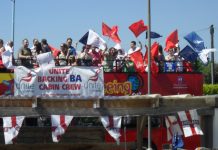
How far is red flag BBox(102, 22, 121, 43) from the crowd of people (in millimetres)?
846

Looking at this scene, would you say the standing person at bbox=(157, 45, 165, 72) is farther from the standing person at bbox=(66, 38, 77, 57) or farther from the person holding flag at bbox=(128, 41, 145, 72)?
the standing person at bbox=(66, 38, 77, 57)

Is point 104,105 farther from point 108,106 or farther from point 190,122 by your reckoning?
point 190,122

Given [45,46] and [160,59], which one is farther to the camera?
[160,59]

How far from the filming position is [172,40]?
2123 cm

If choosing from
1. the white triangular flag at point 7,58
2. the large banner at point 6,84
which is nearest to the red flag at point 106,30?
the large banner at point 6,84

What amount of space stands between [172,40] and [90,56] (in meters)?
4.24

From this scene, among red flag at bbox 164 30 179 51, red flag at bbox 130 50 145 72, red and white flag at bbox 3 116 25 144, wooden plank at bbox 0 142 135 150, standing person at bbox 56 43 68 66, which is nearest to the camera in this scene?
red and white flag at bbox 3 116 25 144

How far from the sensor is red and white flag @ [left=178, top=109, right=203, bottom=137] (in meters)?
7.93

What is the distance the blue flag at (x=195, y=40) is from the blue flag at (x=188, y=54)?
676 millimetres

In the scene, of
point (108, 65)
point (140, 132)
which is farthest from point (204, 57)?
point (140, 132)

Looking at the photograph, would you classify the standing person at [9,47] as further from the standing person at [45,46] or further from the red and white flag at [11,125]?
the red and white flag at [11,125]

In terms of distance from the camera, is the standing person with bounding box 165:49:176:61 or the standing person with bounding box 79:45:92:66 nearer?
the standing person with bounding box 79:45:92:66

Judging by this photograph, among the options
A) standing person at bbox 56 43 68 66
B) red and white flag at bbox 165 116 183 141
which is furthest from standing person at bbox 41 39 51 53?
red and white flag at bbox 165 116 183 141

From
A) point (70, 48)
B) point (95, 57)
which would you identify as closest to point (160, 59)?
point (95, 57)
